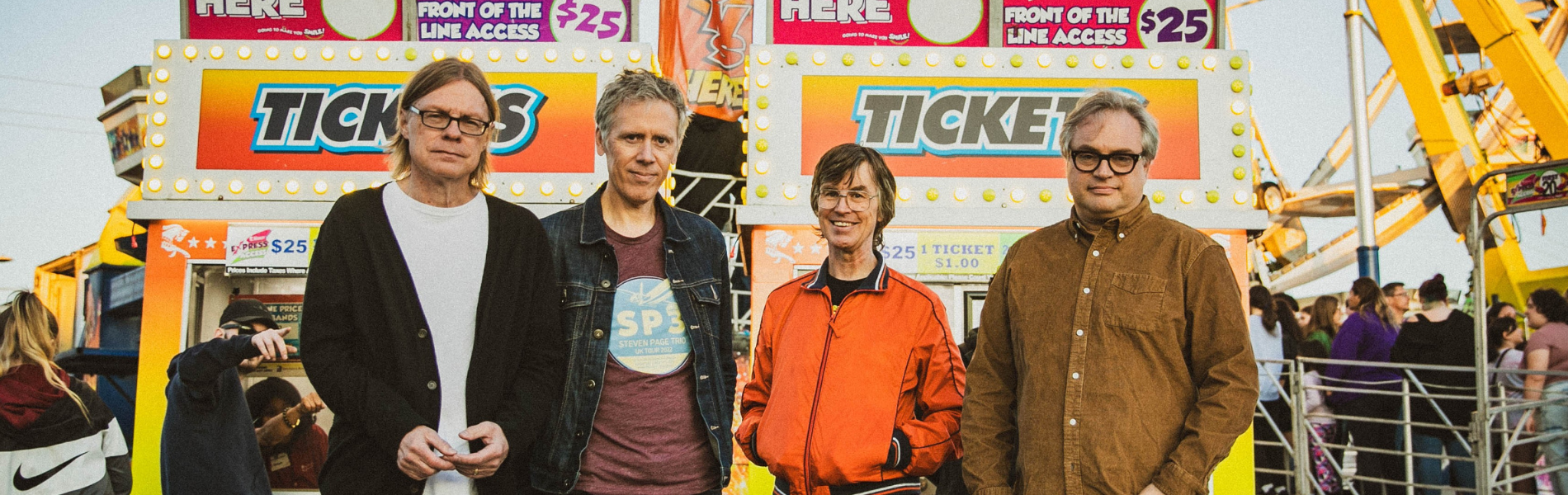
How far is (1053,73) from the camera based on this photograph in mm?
6109

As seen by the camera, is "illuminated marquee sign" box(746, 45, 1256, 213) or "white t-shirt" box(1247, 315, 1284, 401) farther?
"white t-shirt" box(1247, 315, 1284, 401)

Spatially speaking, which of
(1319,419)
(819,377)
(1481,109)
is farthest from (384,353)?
(1481,109)

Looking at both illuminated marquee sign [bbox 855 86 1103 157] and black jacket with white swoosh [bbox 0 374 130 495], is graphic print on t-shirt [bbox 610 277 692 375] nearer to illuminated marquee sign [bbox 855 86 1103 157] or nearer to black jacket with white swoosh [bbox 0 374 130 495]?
illuminated marquee sign [bbox 855 86 1103 157]

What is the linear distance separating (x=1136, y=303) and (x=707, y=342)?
1363 millimetres

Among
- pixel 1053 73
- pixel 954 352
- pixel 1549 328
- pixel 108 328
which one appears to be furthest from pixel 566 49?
pixel 108 328

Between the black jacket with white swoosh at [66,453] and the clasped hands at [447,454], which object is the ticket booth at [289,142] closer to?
the black jacket with white swoosh at [66,453]

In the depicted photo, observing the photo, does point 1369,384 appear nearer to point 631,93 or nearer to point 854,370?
point 854,370

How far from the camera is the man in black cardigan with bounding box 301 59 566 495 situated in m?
2.45

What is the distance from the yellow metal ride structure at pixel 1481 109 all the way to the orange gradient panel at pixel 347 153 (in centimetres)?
984

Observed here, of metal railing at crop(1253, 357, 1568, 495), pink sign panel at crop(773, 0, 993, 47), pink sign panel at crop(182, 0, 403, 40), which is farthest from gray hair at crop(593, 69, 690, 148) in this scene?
metal railing at crop(1253, 357, 1568, 495)

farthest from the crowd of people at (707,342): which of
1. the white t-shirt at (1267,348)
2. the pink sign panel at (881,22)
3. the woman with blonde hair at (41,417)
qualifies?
the white t-shirt at (1267,348)

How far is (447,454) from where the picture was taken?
2.43m

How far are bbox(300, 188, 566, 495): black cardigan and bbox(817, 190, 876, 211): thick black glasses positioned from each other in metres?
1.01

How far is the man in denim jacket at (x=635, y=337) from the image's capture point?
2924 millimetres
